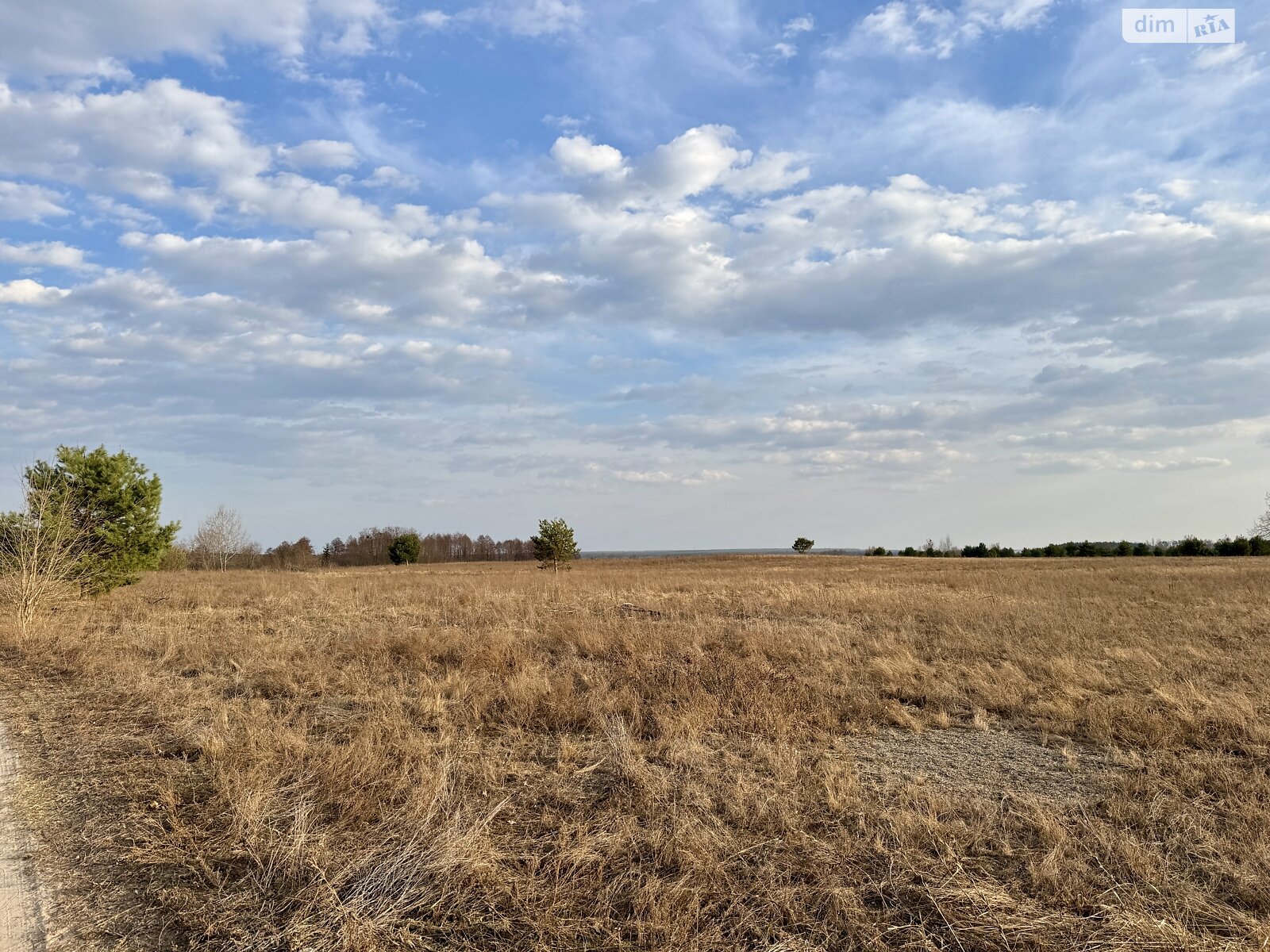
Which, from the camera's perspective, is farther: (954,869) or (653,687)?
(653,687)

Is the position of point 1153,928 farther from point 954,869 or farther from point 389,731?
point 389,731

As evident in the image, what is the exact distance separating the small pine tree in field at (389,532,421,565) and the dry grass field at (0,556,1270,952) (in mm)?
67821

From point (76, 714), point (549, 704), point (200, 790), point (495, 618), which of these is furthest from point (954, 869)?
point (495, 618)

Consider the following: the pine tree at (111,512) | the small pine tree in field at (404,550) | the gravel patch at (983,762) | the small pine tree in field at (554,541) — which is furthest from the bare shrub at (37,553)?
the small pine tree in field at (404,550)

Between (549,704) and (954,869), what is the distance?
482cm

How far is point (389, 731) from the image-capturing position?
275 inches

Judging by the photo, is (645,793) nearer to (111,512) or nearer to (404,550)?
(111,512)

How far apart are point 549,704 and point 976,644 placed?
8.60 meters

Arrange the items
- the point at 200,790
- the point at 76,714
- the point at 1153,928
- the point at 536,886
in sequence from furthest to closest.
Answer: the point at 76,714, the point at 200,790, the point at 536,886, the point at 1153,928

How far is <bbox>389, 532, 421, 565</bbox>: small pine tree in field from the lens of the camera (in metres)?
78.7

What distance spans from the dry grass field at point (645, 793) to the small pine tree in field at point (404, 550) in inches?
2670

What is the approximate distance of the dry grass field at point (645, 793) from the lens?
3748 mm

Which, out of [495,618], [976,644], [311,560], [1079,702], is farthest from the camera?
[311,560]

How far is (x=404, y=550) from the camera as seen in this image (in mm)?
78812
